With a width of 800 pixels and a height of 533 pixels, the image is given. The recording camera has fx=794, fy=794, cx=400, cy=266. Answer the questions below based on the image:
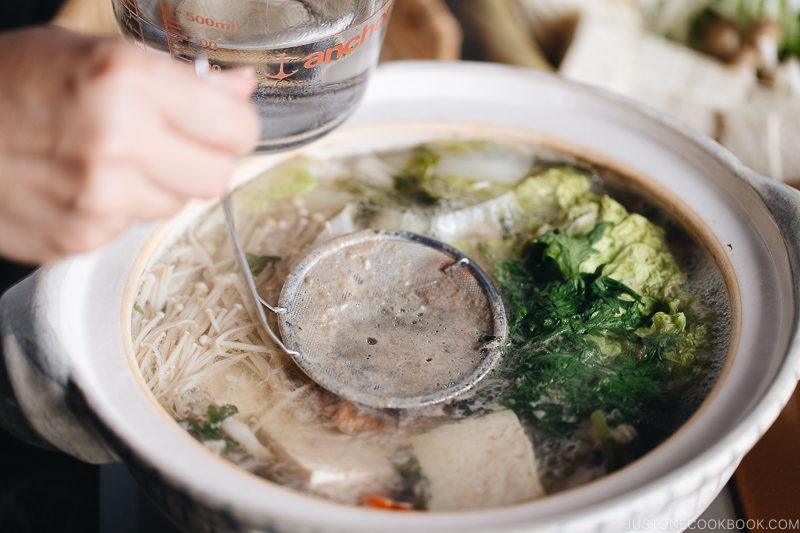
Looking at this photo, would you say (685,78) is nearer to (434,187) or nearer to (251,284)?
(434,187)

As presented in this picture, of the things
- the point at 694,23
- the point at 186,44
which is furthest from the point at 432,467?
the point at 694,23

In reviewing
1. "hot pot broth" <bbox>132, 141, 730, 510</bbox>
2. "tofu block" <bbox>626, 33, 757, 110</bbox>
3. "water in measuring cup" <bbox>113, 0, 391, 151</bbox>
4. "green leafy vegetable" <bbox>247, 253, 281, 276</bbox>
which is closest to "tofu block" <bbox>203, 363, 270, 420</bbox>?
"hot pot broth" <bbox>132, 141, 730, 510</bbox>

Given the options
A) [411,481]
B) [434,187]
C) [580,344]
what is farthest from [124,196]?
[434,187]

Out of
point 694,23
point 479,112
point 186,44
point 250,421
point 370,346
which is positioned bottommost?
point 694,23

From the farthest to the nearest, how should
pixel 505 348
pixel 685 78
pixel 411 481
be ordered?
pixel 685 78 → pixel 505 348 → pixel 411 481

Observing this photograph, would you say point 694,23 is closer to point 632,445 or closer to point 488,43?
point 488,43

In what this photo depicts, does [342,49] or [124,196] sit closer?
[124,196]

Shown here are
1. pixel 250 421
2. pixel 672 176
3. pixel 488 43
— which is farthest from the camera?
pixel 488 43
